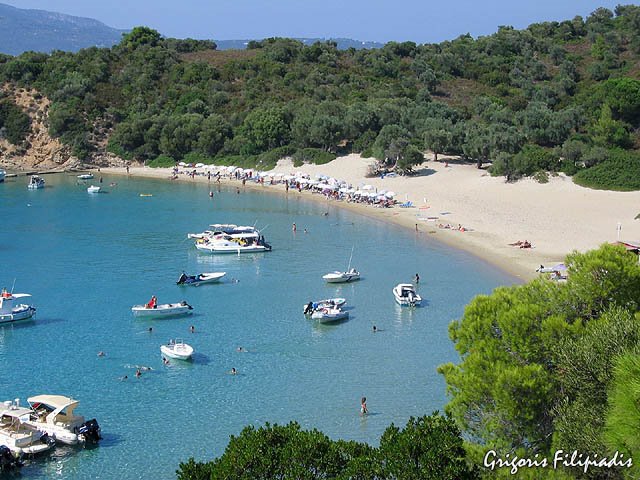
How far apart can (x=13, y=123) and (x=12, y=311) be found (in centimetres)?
7077

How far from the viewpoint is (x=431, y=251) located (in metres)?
53.1

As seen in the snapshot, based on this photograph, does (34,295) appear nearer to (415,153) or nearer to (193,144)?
(415,153)

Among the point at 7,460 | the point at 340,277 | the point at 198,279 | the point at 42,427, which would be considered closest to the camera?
the point at 7,460

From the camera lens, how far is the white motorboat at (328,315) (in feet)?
128

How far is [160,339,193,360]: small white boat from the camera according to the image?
111 ft

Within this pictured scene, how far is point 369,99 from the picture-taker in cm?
9756

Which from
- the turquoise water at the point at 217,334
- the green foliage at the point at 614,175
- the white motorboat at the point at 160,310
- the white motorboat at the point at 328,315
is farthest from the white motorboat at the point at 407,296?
the green foliage at the point at 614,175

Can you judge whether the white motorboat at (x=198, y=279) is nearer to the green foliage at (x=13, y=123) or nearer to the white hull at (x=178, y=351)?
the white hull at (x=178, y=351)

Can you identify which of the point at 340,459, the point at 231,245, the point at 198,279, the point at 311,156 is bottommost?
the point at 198,279

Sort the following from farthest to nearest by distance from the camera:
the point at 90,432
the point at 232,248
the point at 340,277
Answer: the point at 232,248, the point at 340,277, the point at 90,432

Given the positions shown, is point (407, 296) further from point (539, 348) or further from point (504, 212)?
point (504, 212)

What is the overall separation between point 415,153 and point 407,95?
2692 centimetres

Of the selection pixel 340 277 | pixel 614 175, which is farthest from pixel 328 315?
pixel 614 175

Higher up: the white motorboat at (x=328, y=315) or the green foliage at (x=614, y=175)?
the green foliage at (x=614, y=175)
